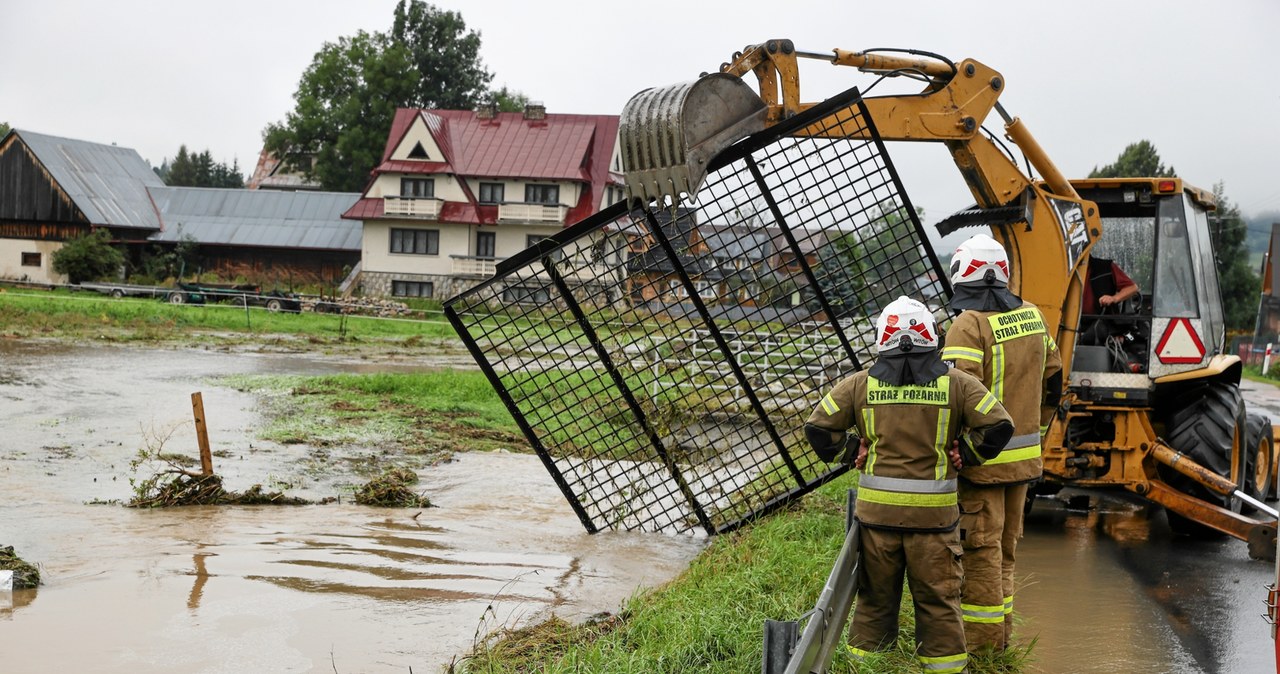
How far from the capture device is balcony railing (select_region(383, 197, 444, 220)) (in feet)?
170

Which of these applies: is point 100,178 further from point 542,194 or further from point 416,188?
point 542,194

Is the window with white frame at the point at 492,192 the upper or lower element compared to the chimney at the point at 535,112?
lower

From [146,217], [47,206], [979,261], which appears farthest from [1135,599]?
[146,217]

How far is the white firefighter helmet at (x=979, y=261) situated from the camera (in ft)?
20.3

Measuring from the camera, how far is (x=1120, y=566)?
8.70m

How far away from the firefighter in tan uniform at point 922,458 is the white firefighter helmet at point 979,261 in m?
1.01

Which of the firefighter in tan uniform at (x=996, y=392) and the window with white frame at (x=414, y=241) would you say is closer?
the firefighter in tan uniform at (x=996, y=392)

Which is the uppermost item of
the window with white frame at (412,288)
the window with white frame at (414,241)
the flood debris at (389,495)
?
the window with white frame at (414,241)

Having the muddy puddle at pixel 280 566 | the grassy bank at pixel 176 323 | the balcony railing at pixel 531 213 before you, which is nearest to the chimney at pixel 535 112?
the balcony railing at pixel 531 213

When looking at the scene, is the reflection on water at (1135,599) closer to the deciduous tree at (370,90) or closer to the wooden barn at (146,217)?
the wooden barn at (146,217)

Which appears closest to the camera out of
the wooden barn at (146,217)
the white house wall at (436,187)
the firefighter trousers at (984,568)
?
the firefighter trousers at (984,568)

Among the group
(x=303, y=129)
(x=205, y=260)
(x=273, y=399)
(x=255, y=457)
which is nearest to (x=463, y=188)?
(x=205, y=260)

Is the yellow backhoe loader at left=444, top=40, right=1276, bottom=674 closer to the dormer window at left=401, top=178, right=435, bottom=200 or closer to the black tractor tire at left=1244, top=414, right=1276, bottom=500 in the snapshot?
the black tractor tire at left=1244, top=414, right=1276, bottom=500

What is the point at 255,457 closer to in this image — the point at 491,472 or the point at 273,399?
the point at 491,472
